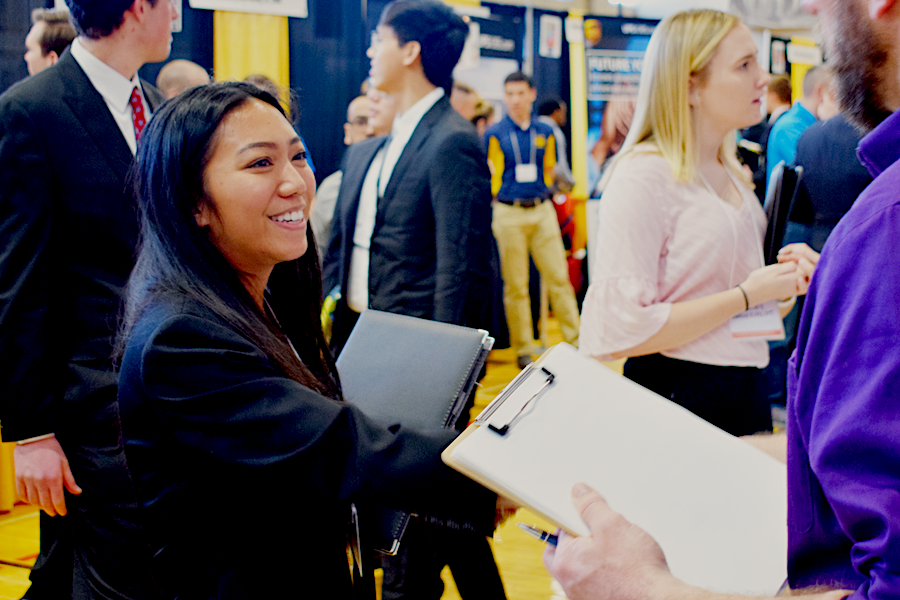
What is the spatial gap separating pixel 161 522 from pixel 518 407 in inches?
20.8

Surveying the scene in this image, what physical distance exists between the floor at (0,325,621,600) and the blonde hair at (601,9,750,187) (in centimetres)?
124

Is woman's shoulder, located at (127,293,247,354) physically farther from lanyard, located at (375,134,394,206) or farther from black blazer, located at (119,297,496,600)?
lanyard, located at (375,134,394,206)

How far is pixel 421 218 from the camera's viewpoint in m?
2.42

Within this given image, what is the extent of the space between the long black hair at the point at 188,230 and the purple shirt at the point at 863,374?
0.73 meters

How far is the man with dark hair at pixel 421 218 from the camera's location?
2.21 m

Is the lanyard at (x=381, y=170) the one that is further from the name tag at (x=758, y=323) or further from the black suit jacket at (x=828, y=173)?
the black suit jacket at (x=828, y=173)

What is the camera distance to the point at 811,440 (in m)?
0.67

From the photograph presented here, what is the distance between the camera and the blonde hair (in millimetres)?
1766

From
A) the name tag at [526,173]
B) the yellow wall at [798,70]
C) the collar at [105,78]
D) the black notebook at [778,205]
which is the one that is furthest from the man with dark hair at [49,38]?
the yellow wall at [798,70]

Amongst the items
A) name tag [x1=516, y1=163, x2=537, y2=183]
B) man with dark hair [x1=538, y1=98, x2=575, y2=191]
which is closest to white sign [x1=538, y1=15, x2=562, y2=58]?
Answer: man with dark hair [x1=538, y1=98, x2=575, y2=191]

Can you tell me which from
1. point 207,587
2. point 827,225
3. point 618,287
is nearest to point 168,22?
point 618,287

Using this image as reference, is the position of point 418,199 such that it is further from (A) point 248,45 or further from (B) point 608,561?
(A) point 248,45

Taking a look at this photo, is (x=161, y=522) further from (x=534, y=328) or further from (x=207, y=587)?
(x=534, y=328)

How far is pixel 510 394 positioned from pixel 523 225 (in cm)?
516
